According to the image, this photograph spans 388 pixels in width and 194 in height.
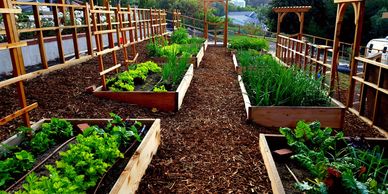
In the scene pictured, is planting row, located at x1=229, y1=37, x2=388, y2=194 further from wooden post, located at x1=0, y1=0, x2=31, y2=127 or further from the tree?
the tree

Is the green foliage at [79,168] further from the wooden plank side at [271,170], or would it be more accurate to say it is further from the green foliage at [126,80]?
the green foliage at [126,80]

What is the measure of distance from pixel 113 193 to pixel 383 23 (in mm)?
22562

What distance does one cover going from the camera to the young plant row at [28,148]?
7.18ft

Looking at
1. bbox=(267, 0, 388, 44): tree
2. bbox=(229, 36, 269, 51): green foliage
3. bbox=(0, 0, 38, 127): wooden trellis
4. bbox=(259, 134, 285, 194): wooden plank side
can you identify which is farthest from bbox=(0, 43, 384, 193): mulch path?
bbox=(267, 0, 388, 44): tree

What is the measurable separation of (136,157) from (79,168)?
481 millimetres

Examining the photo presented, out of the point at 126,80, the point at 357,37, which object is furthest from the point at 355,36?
the point at 126,80

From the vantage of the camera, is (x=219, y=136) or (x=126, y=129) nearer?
(x=126, y=129)

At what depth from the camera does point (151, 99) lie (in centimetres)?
444

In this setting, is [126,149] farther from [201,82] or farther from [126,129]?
[201,82]

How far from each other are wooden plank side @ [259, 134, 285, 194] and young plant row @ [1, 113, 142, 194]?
1.19 m

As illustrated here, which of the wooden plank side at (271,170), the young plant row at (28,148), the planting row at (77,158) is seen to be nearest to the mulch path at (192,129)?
the wooden plank side at (271,170)

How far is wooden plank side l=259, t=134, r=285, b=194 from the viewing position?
216 centimetres

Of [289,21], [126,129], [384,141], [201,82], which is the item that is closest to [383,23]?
[289,21]

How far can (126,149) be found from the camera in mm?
2777
